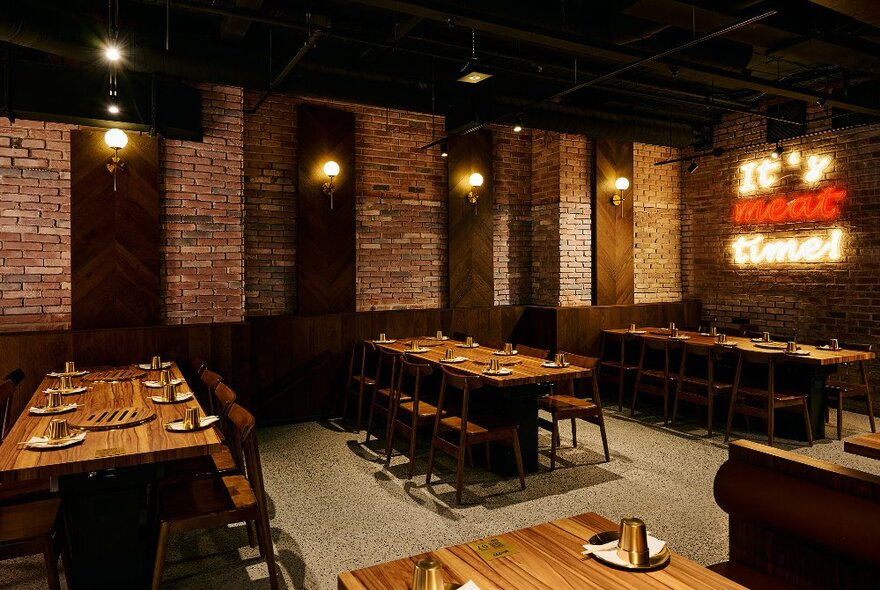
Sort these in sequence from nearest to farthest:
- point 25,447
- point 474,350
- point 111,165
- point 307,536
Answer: point 25,447
point 307,536
point 111,165
point 474,350

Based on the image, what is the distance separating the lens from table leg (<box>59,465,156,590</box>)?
263 centimetres

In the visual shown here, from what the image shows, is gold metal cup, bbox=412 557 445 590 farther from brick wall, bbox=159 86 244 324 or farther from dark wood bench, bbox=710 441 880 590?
brick wall, bbox=159 86 244 324

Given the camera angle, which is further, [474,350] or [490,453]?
[474,350]

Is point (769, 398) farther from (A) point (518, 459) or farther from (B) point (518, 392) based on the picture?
(A) point (518, 459)

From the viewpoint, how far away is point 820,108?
717 centimetres

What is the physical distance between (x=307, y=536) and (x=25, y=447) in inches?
65.4

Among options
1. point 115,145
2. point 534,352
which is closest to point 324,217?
point 115,145

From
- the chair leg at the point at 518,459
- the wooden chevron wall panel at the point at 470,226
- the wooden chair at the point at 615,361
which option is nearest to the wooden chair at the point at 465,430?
the chair leg at the point at 518,459

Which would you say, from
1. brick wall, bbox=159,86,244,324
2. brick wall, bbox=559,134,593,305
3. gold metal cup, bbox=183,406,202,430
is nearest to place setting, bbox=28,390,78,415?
gold metal cup, bbox=183,406,202,430

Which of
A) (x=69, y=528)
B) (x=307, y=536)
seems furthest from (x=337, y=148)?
(x=69, y=528)

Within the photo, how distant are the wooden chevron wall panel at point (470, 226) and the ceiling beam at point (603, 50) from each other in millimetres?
2619

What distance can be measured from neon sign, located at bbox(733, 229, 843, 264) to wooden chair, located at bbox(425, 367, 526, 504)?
16.6 feet

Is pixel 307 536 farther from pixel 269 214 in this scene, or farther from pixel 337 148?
pixel 337 148

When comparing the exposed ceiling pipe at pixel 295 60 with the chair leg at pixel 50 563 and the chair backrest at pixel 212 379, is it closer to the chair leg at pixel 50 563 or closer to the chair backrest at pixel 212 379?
the chair backrest at pixel 212 379
